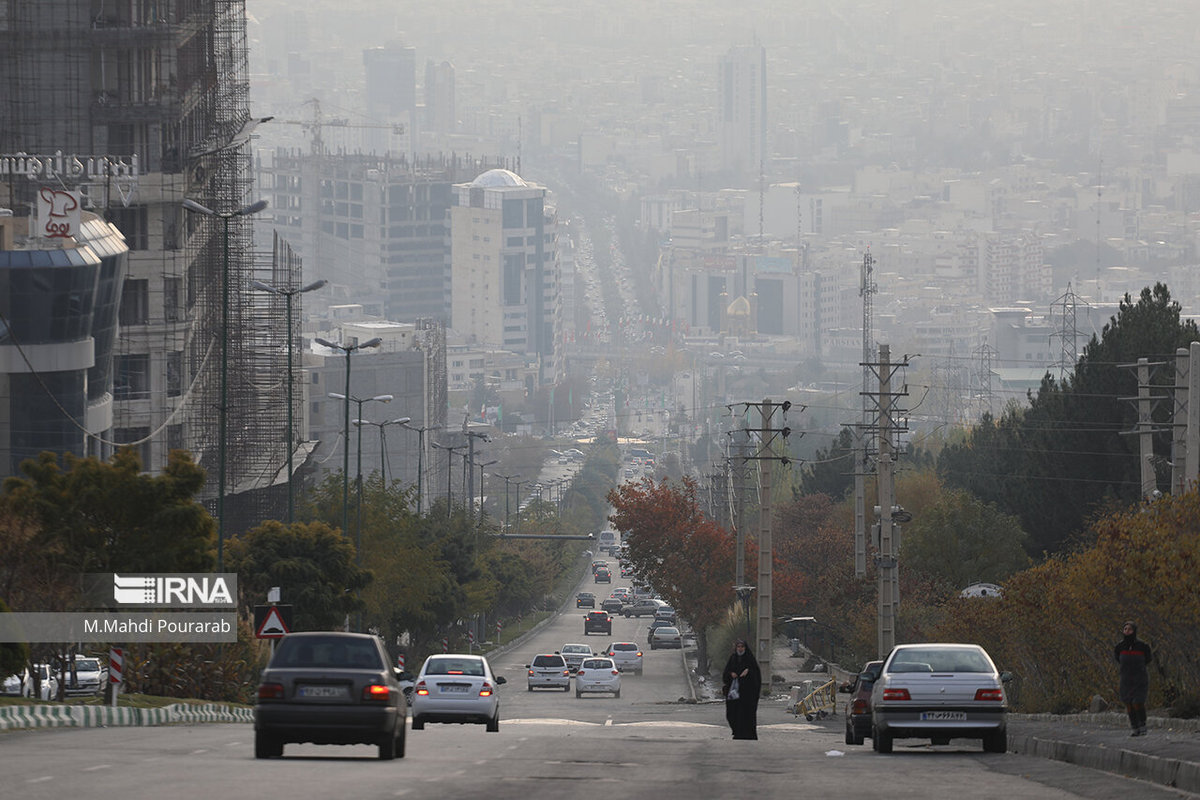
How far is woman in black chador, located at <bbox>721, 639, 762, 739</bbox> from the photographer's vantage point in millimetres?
29703

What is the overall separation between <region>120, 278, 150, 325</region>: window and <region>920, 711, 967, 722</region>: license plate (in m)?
64.0

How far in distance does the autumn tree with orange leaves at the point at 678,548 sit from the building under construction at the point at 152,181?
16898 millimetres

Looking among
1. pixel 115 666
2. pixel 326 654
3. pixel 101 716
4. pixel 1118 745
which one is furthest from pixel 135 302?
pixel 1118 745

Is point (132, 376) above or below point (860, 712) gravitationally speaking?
above

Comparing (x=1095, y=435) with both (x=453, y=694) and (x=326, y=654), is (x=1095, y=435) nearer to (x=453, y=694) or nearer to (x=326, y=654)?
(x=453, y=694)

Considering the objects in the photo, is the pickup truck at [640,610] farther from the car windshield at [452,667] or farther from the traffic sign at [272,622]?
the car windshield at [452,667]

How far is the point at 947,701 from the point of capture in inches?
992

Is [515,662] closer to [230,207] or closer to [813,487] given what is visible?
[230,207]

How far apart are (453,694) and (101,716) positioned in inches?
230

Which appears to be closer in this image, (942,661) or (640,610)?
(942,661)

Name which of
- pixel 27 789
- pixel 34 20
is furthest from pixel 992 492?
pixel 27 789

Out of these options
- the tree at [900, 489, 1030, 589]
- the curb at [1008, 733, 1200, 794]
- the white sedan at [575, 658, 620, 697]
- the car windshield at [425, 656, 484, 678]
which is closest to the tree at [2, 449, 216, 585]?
the car windshield at [425, 656, 484, 678]

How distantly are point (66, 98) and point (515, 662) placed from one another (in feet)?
104

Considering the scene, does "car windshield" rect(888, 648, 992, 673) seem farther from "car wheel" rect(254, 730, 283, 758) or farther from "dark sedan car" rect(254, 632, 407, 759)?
"car wheel" rect(254, 730, 283, 758)
